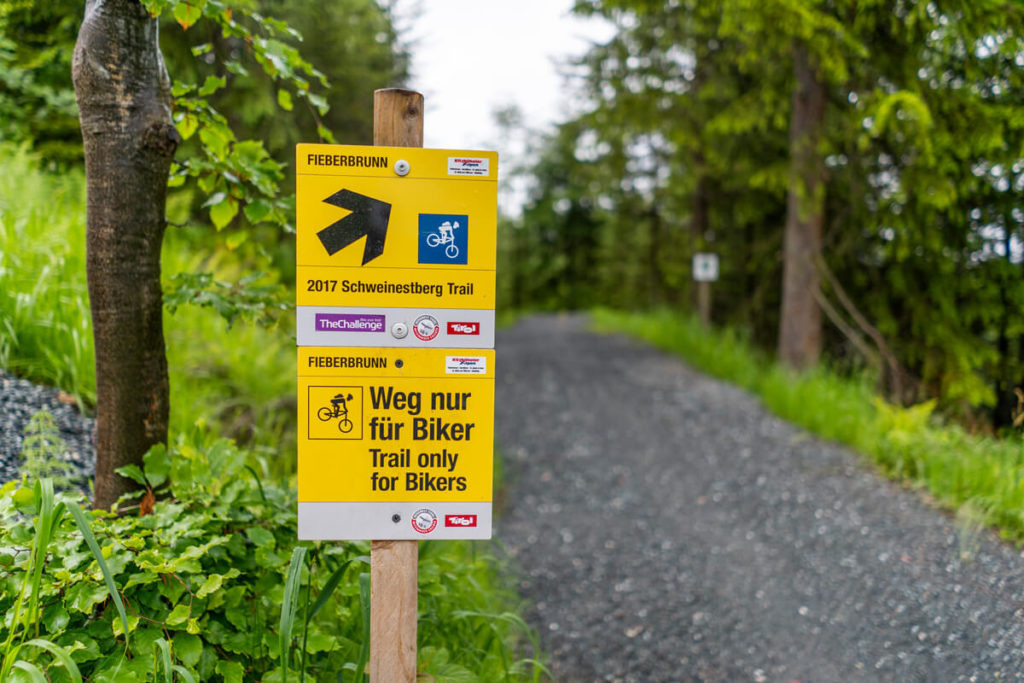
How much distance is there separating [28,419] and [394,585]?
2.02 m

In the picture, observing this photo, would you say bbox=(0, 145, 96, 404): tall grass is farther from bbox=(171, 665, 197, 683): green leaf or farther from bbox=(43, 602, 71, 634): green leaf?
bbox=(171, 665, 197, 683): green leaf

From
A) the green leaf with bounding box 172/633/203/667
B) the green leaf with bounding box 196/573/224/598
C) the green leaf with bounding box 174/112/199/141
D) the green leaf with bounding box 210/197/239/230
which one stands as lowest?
the green leaf with bounding box 172/633/203/667

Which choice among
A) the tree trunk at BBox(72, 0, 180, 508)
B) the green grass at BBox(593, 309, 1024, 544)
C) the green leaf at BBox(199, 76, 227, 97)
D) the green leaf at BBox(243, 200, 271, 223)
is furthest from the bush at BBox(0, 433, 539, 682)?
the green grass at BBox(593, 309, 1024, 544)

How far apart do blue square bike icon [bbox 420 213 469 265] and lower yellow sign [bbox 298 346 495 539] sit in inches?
10.6

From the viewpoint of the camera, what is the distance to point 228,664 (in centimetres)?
192

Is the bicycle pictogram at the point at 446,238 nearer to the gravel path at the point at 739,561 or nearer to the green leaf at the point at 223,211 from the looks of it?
the green leaf at the point at 223,211

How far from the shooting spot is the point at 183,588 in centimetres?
196

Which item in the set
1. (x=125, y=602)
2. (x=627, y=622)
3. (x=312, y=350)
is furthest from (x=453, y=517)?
(x=627, y=622)

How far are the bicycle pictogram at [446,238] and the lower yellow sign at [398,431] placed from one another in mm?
286

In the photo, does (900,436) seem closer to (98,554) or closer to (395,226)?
(395,226)

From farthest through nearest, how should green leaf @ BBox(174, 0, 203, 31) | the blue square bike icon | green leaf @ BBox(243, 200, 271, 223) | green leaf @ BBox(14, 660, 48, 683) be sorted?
green leaf @ BBox(243, 200, 271, 223) < green leaf @ BBox(174, 0, 203, 31) < the blue square bike icon < green leaf @ BBox(14, 660, 48, 683)

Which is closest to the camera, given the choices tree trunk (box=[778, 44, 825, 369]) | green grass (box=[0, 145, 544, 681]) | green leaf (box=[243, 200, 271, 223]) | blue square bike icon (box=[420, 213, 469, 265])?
blue square bike icon (box=[420, 213, 469, 265])

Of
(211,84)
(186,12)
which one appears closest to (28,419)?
(211,84)

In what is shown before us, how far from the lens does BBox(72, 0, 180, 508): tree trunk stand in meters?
2.26
